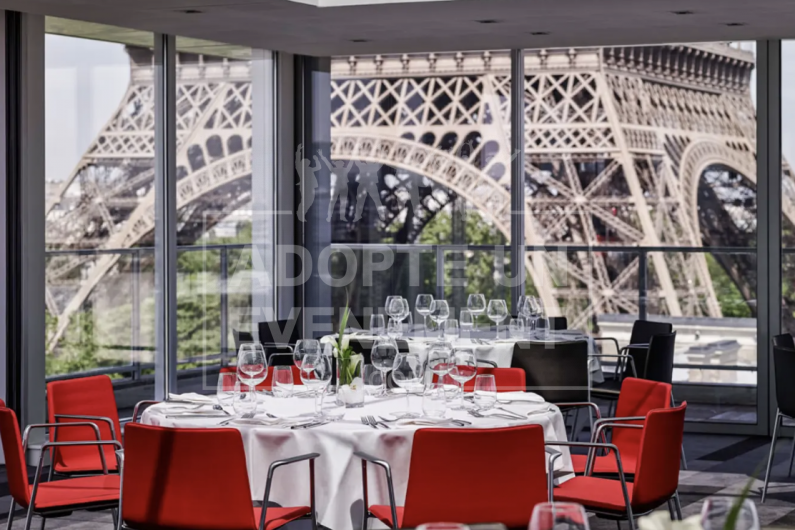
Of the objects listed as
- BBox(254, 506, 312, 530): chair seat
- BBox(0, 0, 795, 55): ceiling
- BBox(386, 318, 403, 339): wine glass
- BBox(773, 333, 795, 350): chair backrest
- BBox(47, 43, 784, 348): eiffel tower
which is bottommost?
BBox(254, 506, 312, 530): chair seat

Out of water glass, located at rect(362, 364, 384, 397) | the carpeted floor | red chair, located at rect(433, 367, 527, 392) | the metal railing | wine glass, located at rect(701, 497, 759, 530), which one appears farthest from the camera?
the metal railing

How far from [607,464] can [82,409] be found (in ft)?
7.29

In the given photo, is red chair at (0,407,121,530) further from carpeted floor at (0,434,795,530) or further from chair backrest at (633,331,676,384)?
chair backrest at (633,331,676,384)

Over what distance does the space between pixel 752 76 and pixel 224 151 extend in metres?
3.81

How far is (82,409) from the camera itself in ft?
14.1

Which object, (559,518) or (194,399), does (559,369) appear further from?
(559,518)

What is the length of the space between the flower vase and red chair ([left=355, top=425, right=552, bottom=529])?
2.70 ft

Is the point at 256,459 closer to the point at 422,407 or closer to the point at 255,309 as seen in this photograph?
the point at 422,407

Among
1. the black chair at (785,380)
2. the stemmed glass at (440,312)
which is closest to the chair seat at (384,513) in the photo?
the black chair at (785,380)

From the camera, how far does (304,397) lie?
163 inches

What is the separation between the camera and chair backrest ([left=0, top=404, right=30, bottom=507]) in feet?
11.1

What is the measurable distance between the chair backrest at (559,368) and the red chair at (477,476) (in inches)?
85.1

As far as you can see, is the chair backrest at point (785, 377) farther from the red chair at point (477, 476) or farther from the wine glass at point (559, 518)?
the wine glass at point (559, 518)

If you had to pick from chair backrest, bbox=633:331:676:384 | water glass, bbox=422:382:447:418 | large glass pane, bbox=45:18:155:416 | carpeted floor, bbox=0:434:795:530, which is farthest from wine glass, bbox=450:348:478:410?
large glass pane, bbox=45:18:155:416
